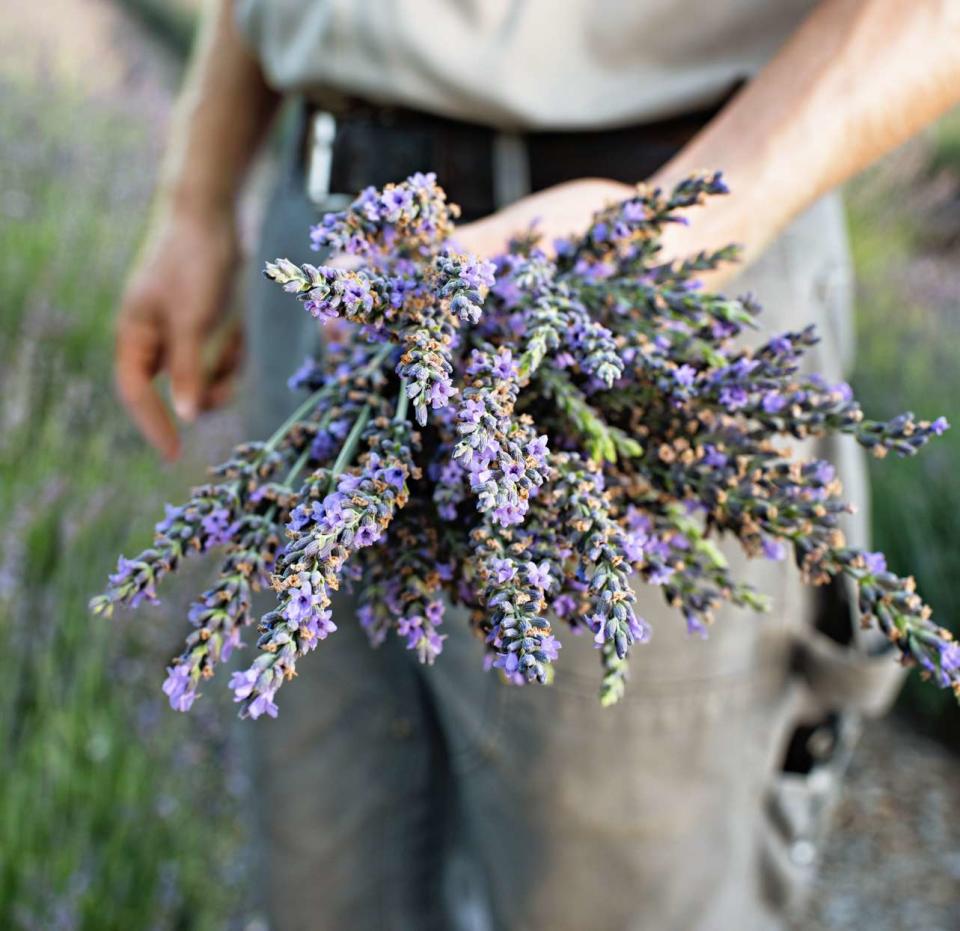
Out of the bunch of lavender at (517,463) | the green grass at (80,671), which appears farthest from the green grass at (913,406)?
the bunch of lavender at (517,463)

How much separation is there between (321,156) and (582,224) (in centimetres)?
62

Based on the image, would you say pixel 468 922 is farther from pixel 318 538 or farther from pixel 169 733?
pixel 318 538

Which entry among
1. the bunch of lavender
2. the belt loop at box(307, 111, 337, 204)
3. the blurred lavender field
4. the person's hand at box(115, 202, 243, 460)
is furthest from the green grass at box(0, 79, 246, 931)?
the bunch of lavender

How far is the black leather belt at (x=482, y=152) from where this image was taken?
1171 millimetres

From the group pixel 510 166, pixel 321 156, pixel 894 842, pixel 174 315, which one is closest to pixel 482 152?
pixel 510 166

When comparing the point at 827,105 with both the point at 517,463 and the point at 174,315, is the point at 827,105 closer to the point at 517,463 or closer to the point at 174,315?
the point at 517,463

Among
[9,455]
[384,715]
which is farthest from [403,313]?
[9,455]

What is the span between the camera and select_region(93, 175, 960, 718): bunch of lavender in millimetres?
497

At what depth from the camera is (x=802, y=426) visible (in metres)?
0.65

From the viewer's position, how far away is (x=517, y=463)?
1.65 feet

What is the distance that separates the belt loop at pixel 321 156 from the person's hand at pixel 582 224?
1.68 feet

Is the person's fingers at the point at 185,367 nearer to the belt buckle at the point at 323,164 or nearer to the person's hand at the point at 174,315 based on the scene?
the person's hand at the point at 174,315

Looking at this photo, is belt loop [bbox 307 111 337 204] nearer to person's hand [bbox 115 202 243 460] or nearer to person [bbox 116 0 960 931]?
person [bbox 116 0 960 931]

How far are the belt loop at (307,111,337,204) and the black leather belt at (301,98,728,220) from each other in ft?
0.10
